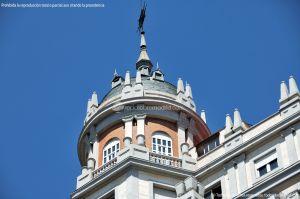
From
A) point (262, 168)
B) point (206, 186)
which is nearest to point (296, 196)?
point (262, 168)

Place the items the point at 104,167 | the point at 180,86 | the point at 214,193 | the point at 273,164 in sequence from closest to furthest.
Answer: the point at 273,164 → the point at 214,193 → the point at 104,167 → the point at 180,86

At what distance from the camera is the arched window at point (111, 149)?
60.7 m

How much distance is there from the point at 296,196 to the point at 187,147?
11.6m

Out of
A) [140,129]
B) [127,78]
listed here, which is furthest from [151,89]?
[140,129]

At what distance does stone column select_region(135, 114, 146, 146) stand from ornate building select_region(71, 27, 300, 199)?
0.21 feet

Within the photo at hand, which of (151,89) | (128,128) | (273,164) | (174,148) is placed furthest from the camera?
(151,89)

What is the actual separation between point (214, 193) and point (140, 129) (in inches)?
321

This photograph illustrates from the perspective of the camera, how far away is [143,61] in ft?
229

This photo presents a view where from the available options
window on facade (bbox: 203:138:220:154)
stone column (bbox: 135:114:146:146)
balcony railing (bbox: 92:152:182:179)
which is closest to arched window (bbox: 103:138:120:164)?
stone column (bbox: 135:114:146:146)

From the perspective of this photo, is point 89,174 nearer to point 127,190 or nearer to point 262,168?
point 127,190

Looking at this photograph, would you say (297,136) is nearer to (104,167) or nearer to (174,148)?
(174,148)

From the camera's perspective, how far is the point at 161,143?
60.9m

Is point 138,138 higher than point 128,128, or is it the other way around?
point 128,128

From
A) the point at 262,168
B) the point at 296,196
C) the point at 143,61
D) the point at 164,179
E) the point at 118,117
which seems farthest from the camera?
the point at 143,61
